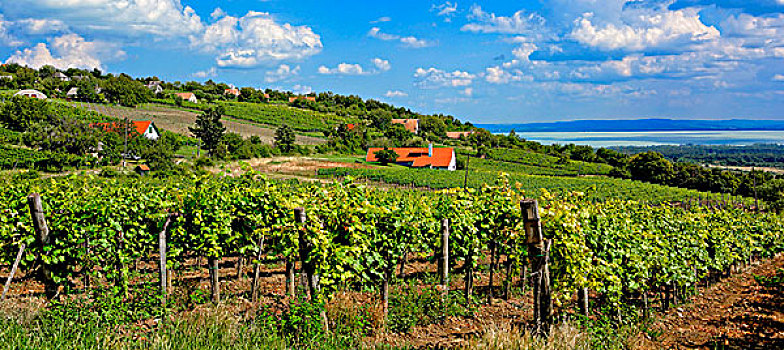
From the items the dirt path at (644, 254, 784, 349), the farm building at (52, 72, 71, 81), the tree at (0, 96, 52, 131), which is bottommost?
the dirt path at (644, 254, 784, 349)

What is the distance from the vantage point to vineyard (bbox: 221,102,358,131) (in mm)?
85062

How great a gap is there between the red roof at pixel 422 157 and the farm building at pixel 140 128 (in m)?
27.1

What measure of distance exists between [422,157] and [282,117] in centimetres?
3628

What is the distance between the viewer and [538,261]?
6.07 m

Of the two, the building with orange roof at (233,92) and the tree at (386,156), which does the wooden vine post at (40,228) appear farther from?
the building with orange roof at (233,92)

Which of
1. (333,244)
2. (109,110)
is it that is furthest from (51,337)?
→ (109,110)

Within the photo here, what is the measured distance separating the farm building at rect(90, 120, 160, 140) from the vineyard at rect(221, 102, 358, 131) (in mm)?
25690

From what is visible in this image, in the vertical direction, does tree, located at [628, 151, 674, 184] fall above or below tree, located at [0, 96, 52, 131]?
below

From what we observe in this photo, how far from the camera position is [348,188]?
289 inches

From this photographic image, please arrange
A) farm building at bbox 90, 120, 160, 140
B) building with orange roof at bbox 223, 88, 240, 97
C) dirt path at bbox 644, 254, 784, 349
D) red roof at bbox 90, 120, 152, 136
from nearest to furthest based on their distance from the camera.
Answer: dirt path at bbox 644, 254, 784, 349
red roof at bbox 90, 120, 152, 136
farm building at bbox 90, 120, 160, 140
building with orange roof at bbox 223, 88, 240, 97

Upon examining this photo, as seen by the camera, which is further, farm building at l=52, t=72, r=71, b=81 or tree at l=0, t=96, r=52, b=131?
farm building at l=52, t=72, r=71, b=81

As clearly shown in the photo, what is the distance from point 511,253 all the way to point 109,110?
76.3 meters

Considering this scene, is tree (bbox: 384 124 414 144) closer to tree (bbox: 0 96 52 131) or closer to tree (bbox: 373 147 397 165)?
tree (bbox: 373 147 397 165)

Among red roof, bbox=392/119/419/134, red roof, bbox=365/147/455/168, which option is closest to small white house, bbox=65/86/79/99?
red roof, bbox=365/147/455/168
